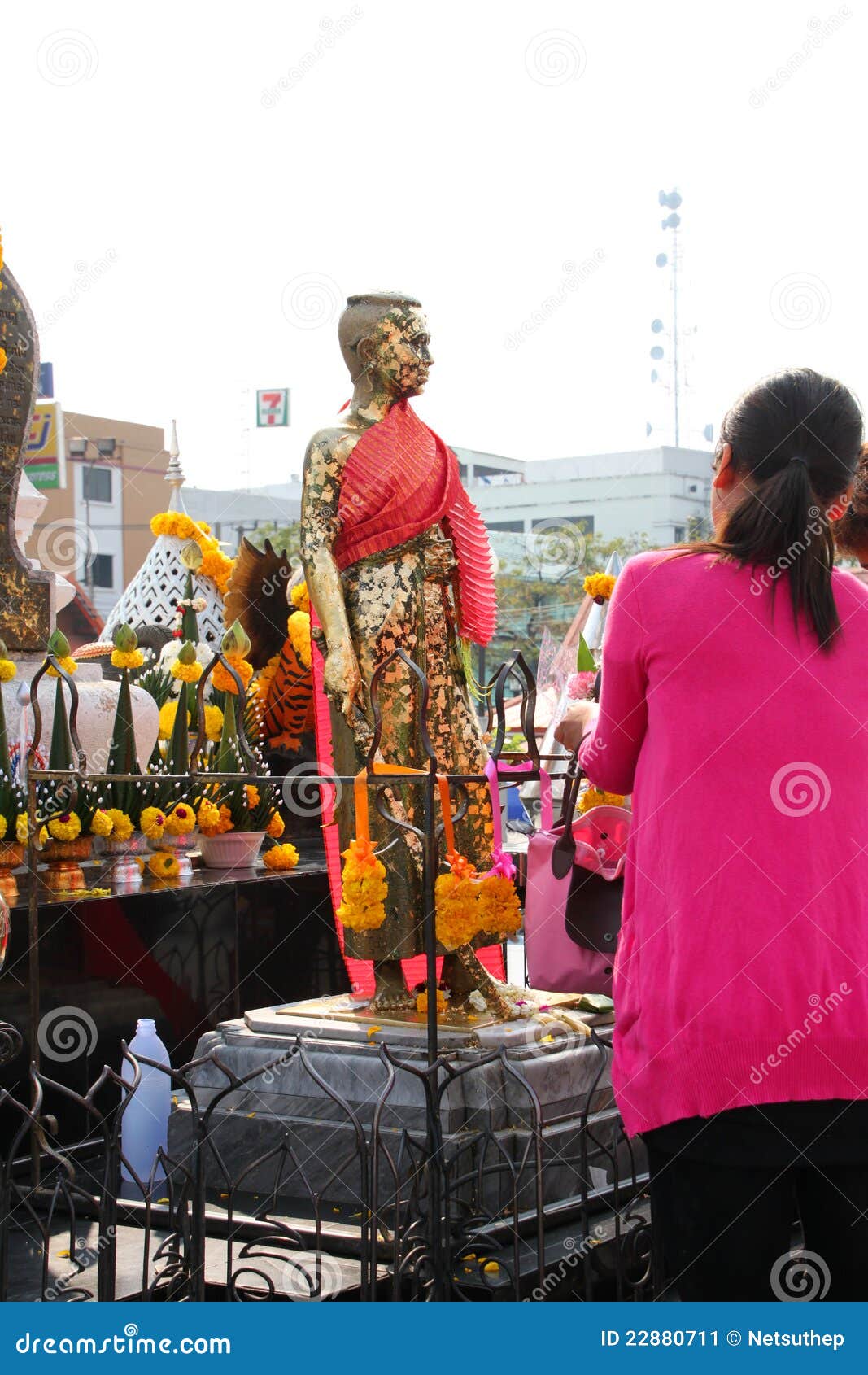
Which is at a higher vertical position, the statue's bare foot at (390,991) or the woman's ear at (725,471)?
the woman's ear at (725,471)

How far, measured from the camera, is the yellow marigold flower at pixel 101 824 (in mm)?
5391

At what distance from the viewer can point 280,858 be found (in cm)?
612

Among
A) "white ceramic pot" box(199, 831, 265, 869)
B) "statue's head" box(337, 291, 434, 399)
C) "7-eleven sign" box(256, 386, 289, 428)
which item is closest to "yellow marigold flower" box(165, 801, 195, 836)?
"white ceramic pot" box(199, 831, 265, 869)

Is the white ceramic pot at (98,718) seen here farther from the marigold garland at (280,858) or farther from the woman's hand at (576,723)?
the woman's hand at (576,723)

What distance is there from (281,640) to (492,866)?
146 inches

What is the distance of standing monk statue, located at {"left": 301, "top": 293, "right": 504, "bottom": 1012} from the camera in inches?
161

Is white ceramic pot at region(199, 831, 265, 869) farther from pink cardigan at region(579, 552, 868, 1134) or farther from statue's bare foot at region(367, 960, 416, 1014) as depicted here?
pink cardigan at region(579, 552, 868, 1134)

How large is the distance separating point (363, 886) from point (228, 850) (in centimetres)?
275

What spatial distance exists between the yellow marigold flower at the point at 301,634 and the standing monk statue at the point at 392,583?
255 centimetres

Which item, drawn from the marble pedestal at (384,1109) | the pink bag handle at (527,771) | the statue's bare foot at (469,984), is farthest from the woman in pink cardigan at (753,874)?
the statue's bare foot at (469,984)

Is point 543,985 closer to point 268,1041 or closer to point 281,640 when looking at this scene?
point 268,1041

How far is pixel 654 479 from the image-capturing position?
128 feet

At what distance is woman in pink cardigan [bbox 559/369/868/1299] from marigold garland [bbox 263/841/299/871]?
13.7 ft

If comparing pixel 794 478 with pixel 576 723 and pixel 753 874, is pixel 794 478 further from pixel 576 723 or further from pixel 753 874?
pixel 576 723
